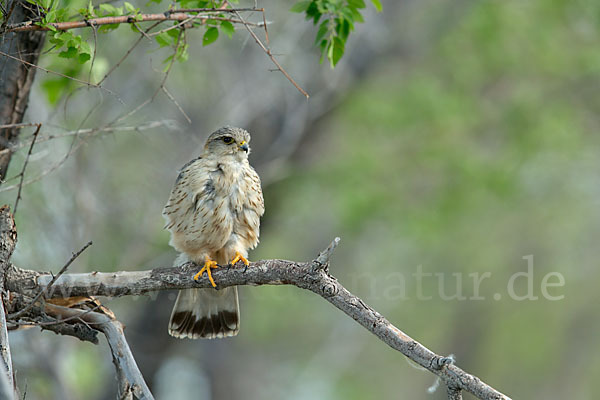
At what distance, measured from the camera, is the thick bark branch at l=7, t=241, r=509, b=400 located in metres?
2.92

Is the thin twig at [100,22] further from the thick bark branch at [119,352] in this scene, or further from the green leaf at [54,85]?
A: the thick bark branch at [119,352]

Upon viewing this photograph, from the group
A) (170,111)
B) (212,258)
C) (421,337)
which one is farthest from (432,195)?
(421,337)

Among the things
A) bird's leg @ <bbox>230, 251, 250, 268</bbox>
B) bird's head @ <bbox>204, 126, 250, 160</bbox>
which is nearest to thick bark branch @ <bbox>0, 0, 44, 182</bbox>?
bird's head @ <bbox>204, 126, 250, 160</bbox>

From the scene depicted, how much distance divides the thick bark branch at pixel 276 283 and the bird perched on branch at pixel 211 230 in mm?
253

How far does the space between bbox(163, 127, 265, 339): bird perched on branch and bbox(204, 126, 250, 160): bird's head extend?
0.14m

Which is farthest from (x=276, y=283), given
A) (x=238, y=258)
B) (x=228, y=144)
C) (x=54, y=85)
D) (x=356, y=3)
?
(x=54, y=85)

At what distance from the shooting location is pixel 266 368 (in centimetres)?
1728

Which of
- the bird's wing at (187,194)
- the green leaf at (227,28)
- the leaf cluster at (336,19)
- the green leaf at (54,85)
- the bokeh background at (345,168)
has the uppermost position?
the bokeh background at (345,168)

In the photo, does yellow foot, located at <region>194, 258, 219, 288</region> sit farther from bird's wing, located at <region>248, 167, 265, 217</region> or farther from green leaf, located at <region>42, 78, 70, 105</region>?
green leaf, located at <region>42, 78, 70, 105</region>

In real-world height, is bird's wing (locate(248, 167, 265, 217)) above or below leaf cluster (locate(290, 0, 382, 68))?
below

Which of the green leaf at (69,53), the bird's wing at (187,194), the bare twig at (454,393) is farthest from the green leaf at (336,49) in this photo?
the bare twig at (454,393)

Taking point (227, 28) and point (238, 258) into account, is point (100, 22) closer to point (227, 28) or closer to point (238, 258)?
point (227, 28)

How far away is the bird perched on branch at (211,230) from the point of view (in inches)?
158

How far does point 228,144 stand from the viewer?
14.3 ft
